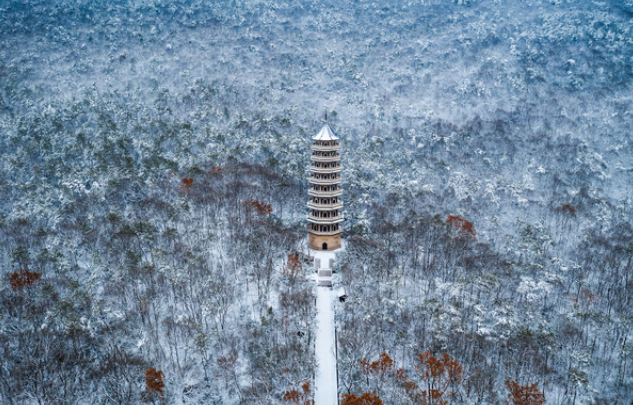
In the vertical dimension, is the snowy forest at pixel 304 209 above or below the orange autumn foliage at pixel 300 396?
above

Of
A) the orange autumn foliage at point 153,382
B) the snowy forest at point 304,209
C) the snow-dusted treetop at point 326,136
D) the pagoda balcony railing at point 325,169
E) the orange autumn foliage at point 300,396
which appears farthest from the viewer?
the pagoda balcony railing at point 325,169

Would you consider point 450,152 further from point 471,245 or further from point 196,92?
point 196,92

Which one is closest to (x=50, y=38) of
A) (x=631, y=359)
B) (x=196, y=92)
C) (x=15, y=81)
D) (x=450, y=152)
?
(x=15, y=81)

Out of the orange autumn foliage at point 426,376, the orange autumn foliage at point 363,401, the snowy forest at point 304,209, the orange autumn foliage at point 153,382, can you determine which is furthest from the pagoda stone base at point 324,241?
the orange autumn foliage at point 153,382

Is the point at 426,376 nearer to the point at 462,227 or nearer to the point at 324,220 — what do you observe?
the point at 324,220

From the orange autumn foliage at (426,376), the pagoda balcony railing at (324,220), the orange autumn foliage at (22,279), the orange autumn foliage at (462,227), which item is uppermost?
the pagoda balcony railing at (324,220)

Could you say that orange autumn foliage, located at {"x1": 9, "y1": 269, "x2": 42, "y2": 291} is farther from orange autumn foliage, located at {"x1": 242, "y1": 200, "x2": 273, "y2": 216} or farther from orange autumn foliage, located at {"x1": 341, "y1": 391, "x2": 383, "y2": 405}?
orange autumn foliage, located at {"x1": 341, "y1": 391, "x2": 383, "y2": 405}

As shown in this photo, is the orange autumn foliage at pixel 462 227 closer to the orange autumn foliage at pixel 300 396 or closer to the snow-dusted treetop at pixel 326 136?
the snow-dusted treetop at pixel 326 136
